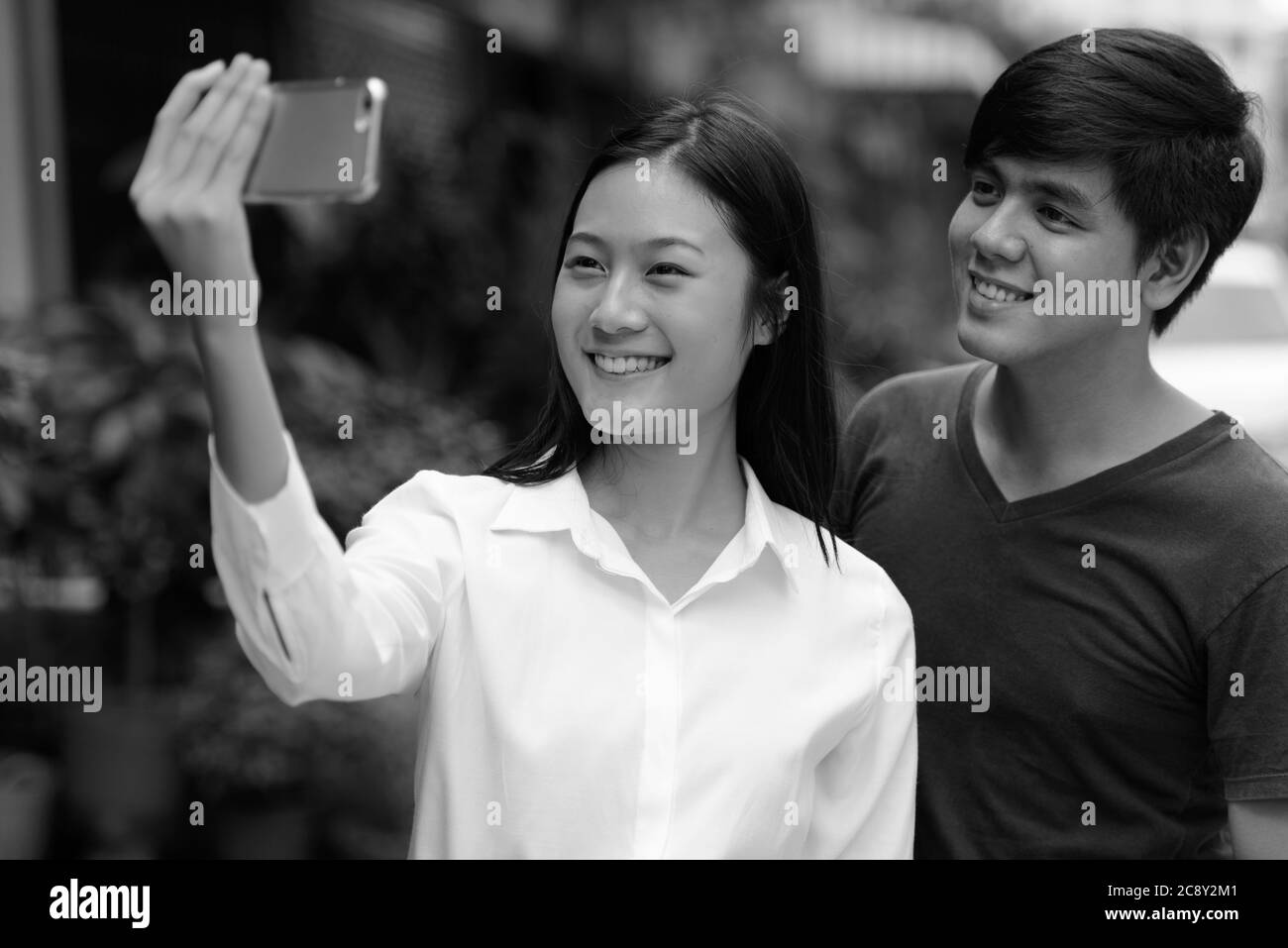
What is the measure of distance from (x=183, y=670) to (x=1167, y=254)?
9.76 feet

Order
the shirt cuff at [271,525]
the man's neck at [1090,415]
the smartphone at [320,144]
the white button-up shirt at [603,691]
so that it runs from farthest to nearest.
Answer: the man's neck at [1090,415] → the white button-up shirt at [603,691] → the shirt cuff at [271,525] → the smartphone at [320,144]

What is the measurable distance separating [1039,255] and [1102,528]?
0.42 m

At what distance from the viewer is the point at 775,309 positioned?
2053 mm

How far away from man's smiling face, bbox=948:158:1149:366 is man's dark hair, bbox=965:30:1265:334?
1.0 inches

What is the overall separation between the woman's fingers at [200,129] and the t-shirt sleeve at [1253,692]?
1.51 meters

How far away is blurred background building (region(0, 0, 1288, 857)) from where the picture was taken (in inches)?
145

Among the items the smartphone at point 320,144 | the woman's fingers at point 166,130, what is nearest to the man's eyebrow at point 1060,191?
the smartphone at point 320,144

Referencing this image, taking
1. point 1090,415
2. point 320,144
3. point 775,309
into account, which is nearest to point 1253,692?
point 1090,415

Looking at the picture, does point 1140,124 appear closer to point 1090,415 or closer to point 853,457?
point 1090,415

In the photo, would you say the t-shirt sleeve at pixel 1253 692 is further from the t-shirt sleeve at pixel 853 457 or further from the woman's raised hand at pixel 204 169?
the woman's raised hand at pixel 204 169

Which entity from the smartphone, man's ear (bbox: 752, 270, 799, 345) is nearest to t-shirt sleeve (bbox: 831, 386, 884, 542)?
man's ear (bbox: 752, 270, 799, 345)

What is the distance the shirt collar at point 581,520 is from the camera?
1868 mm

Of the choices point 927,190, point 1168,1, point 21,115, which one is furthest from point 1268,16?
point 21,115

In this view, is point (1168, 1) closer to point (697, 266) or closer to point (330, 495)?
point (330, 495)
